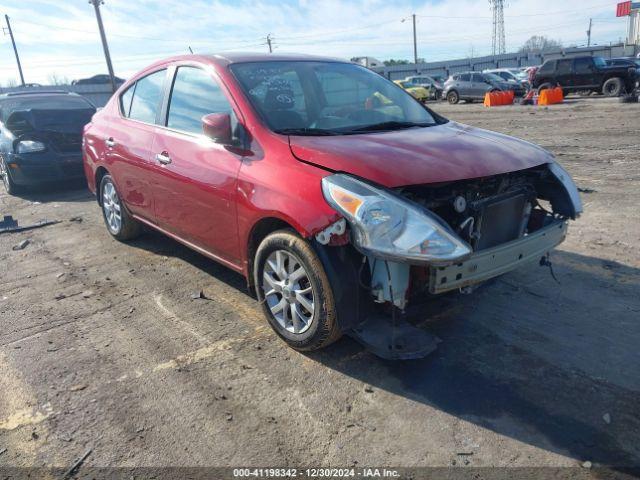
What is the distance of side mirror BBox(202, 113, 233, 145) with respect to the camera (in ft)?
11.1

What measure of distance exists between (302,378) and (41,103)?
8.77 metres

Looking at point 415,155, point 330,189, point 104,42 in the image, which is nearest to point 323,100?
point 415,155

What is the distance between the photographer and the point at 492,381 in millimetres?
2900

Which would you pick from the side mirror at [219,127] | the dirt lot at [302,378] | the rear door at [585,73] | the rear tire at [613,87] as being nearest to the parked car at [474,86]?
the rear door at [585,73]

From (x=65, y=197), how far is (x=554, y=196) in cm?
780

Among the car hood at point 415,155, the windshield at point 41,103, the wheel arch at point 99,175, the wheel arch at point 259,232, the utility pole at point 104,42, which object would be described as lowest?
the wheel arch at point 259,232

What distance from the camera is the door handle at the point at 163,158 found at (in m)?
4.11

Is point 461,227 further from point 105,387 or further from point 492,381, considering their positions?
point 105,387

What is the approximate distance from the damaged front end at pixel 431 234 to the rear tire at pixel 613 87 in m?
22.3

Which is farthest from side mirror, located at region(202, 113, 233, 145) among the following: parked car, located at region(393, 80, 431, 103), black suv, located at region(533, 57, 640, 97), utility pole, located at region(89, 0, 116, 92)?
utility pole, located at region(89, 0, 116, 92)

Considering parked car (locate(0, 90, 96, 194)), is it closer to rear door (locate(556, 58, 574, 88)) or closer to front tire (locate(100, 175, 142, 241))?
front tire (locate(100, 175, 142, 241))

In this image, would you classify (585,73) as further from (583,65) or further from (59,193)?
(59,193)

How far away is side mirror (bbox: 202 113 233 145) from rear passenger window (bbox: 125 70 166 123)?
1.32 metres

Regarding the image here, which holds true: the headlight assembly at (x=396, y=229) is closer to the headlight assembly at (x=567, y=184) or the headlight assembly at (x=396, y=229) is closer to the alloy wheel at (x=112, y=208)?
the headlight assembly at (x=567, y=184)
